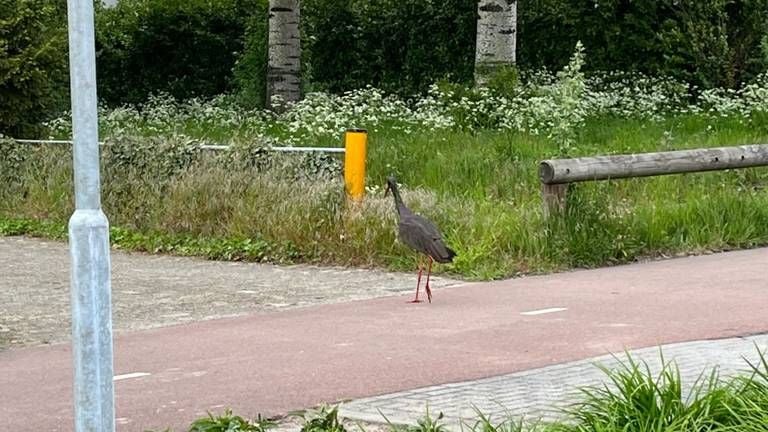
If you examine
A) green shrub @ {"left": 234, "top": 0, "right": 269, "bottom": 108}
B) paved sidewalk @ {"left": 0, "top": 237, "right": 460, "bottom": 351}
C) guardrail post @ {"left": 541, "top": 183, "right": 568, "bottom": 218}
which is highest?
green shrub @ {"left": 234, "top": 0, "right": 269, "bottom": 108}

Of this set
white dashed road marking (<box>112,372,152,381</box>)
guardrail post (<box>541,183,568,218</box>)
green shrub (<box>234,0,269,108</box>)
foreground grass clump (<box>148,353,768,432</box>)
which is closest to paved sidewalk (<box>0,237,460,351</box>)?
guardrail post (<box>541,183,568,218</box>)

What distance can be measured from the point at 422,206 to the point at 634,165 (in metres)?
1.99

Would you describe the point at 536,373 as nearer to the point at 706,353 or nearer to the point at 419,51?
the point at 706,353

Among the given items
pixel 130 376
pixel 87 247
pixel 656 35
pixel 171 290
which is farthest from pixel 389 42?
pixel 87 247

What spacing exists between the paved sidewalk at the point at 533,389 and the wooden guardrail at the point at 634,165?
4.07 metres

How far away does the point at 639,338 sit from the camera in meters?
8.61

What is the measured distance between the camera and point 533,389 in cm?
707

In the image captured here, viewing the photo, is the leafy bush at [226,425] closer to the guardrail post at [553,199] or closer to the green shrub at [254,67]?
the guardrail post at [553,199]

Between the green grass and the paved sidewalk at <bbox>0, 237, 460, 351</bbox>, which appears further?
the green grass

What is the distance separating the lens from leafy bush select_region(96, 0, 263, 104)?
29078 millimetres

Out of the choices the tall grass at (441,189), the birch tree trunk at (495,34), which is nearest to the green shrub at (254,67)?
the tall grass at (441,189)

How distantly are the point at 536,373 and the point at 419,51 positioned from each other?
2022 centimetres

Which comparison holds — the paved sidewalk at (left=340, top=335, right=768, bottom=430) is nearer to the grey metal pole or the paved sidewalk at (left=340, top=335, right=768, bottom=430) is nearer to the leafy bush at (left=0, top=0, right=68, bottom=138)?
the grey metal pole

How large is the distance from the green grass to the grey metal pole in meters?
7.28
